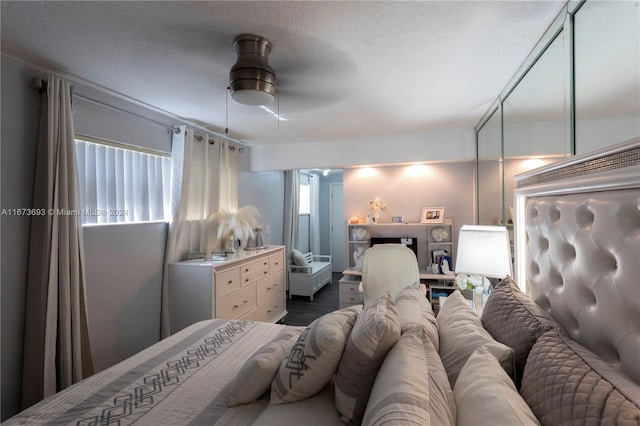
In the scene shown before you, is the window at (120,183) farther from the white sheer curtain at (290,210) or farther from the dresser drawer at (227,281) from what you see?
the white sheer curtain at (290,210)

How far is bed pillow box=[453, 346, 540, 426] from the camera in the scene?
71 centimetres

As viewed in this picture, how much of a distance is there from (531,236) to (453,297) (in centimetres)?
54

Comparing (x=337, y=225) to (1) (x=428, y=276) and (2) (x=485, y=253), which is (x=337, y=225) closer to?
(1) (x=428, y=276)

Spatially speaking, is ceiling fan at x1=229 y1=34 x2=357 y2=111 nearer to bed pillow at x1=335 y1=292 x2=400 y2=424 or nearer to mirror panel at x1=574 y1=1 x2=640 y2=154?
mirror panel at x1=574 y1=1 x2=640 y2=154

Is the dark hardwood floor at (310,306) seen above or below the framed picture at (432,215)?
below

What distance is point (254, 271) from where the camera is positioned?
344 centimetres

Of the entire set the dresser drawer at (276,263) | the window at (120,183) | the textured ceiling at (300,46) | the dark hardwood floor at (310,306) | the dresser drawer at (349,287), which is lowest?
the dark hardwood floor at (310,306)

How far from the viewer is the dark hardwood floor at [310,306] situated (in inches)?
160

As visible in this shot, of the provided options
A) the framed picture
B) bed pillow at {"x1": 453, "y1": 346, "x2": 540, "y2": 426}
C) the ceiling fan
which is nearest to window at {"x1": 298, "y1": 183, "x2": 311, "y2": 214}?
the framed picture

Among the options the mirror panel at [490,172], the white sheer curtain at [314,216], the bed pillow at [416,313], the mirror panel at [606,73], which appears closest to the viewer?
the mirror panel at [606,73]

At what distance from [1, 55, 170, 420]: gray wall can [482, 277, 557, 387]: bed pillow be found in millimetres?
2762

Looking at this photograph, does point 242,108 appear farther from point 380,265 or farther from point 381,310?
point 381,310

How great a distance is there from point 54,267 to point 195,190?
1.50 metres

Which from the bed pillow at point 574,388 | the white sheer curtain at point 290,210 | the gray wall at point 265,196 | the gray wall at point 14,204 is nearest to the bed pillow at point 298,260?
the white sheer curtain at point 290,210
